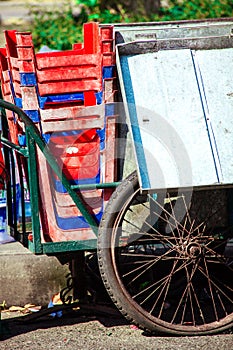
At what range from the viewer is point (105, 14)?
10023 mm

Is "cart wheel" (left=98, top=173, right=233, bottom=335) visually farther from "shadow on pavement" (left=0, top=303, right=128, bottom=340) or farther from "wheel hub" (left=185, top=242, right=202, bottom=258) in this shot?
"shadow on pavement" (left=0, top=303, right=128, bottom=340)

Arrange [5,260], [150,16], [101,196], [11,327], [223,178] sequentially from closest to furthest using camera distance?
[223,178]
[101,196]
[11,327]
[5,260]
[150,16]

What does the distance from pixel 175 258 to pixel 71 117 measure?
95 centimetres

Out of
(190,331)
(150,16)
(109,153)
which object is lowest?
(190,331)

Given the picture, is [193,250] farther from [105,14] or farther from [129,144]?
[105,14]

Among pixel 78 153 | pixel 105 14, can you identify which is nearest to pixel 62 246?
pixel 78 153

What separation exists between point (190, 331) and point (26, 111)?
1.50 metres

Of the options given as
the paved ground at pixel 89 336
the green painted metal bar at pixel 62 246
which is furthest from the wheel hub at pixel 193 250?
the green painted metal bar at pixel 62 246

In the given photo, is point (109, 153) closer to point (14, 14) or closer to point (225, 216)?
point (225, 216)

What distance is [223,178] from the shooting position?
4.11m

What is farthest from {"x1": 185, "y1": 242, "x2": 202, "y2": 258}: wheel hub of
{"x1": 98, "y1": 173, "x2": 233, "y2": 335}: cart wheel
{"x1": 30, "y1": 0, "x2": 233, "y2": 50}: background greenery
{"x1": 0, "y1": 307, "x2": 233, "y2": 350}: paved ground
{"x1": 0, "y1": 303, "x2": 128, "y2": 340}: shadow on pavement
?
{"x1": 30, "y1": 0, "x2": 233, "y2": 50}: background greenery

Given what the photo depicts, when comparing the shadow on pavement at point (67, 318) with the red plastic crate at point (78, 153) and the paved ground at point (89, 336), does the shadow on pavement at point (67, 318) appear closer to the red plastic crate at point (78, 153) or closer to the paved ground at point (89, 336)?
the paved ground at point (89, 336)

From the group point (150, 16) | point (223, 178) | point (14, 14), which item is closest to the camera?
point (223, 178)

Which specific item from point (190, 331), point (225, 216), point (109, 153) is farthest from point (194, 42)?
point (190, 331)
